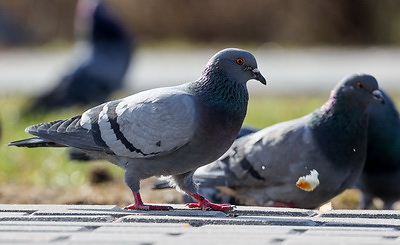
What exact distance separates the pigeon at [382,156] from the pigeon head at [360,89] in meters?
0.73

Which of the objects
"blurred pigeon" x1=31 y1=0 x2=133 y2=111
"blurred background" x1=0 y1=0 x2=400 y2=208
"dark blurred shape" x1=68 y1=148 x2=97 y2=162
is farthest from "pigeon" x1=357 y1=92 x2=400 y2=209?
"blurred pigeon" x1=31 y1=0 x2=133 y2=111

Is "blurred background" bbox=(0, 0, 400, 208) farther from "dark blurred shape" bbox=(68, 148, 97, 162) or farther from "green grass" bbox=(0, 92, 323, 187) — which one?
"dark blurred shape" bbox=(68, 148, 97, 162)

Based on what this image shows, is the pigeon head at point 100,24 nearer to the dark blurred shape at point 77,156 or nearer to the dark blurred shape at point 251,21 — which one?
the dark blurred shape at point 77,156

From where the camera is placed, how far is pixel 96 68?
1110 cm

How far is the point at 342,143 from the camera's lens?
5414 millimetres

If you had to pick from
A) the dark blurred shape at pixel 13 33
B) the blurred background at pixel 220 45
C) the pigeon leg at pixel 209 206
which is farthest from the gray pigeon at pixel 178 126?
the dark blurred shape at pixel 13 33

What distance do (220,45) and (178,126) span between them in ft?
51.7

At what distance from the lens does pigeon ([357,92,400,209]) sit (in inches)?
241

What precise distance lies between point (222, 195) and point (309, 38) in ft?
49.2

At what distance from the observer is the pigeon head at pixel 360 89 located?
5.44 m

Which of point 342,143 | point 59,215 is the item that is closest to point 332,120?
point 342,143

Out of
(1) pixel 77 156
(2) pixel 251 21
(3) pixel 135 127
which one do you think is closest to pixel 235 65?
(3) pixel 135 127

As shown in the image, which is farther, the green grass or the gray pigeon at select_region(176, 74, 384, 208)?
the green grass

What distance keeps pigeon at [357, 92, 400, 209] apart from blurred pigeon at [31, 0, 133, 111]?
5197 millimetres
